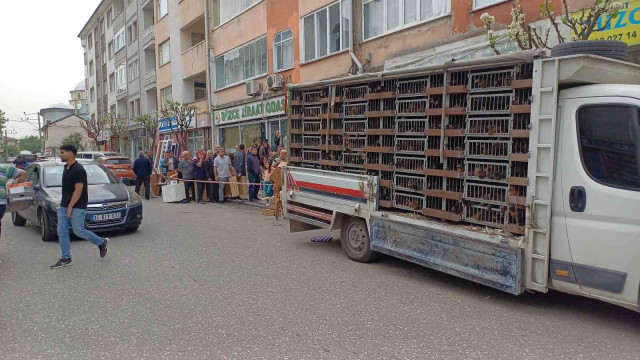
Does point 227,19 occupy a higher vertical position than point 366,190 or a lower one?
higher

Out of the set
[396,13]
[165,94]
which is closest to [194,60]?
[165,94]

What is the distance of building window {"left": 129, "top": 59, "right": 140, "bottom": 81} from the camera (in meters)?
34.9

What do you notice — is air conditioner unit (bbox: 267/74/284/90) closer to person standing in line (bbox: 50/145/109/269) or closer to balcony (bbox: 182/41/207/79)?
balcony (bbox: 182/41/207/79)

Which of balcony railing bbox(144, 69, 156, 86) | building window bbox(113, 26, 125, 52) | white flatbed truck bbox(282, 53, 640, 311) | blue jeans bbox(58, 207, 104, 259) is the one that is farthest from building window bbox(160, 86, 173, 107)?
white flatbed truck bbox(282, 53, 640, 311)

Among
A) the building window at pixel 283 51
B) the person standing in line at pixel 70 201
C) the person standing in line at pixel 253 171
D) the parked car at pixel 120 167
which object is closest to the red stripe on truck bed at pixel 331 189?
the person standing in line at pixel 70 201

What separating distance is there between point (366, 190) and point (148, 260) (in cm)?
342

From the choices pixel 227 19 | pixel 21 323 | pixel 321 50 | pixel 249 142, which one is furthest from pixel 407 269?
pixel 227 19

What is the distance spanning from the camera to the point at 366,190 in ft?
20.7

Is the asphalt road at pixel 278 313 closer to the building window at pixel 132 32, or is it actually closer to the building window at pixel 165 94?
the building window at pixel 165 94

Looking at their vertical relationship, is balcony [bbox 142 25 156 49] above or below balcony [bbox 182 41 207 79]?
above

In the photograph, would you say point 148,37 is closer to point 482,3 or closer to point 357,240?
point 482,3

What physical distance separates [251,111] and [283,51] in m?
3.21

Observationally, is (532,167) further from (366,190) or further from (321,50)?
(321,50)

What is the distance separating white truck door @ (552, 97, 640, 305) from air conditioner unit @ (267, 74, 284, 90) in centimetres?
1371
